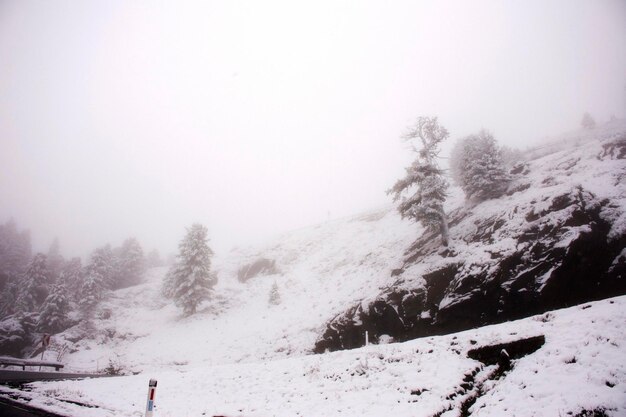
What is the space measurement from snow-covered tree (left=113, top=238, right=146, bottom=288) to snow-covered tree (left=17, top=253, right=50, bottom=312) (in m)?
9.66

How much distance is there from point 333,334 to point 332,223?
4117 centimetres

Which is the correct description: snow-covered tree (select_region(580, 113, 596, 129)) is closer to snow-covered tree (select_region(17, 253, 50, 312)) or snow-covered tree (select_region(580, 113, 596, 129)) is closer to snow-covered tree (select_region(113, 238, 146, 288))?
snow-covered tree (select_region(113, 238, 146, 288))

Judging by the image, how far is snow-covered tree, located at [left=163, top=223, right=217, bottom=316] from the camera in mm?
38906

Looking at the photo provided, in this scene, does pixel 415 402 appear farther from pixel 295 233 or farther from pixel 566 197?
pixel 295 233

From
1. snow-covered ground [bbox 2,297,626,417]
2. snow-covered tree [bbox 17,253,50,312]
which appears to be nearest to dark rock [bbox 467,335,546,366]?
snow-covered ground [bbox 2,297,626,417]

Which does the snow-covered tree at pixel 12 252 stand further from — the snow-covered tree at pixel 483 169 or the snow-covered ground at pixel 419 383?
the snow-covered tree at pixel 483 169

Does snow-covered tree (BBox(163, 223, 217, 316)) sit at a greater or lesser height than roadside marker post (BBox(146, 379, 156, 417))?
greater

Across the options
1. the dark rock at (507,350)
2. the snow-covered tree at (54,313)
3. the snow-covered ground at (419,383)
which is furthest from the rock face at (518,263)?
the snow-covered tree at (54,313)

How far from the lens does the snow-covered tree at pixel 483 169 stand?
1073 inches

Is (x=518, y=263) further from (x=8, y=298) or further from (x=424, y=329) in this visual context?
(x=8, y=298)

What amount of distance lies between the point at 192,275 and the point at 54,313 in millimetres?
18493

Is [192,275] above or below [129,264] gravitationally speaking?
below

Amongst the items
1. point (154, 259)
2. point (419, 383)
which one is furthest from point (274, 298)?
point (154, 259)

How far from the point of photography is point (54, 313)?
39188 mm
